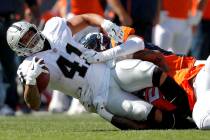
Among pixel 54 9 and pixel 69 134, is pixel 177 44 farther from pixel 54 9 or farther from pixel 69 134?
pixel 69 134

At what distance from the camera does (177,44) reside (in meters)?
13.3

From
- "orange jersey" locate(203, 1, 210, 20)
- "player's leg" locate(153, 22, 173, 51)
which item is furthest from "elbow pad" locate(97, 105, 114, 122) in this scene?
"orange jersey" locate(203, 1, 210, 20)

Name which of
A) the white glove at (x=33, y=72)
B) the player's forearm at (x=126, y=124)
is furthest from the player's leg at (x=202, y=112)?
the white glove at (x=33, y=72)

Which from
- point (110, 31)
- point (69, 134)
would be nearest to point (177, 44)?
point (110, 31)

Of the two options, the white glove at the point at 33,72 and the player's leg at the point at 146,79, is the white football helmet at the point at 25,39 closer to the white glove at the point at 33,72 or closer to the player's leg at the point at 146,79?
the white glove at the point at 33,72

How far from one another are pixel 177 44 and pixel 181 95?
16.1 ft

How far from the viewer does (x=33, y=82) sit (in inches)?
A: 311

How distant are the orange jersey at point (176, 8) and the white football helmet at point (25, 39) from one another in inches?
207

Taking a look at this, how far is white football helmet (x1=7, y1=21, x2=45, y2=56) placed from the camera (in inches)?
323

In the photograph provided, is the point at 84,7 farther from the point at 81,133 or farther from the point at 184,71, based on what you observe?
the point at 81,133

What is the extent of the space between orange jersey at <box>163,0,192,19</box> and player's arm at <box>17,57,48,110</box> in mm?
5570

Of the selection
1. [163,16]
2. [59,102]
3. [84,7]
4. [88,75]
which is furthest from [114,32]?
[163,16]

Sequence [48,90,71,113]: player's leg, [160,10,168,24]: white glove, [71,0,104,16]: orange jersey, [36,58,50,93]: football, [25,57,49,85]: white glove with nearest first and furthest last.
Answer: [25,57,49,85]: white glove < [36,58,50,93]: football < [71,0,104,16]: orange jersey < [48,90,71,113]: player's leg < [160,10,168,24]: white glove

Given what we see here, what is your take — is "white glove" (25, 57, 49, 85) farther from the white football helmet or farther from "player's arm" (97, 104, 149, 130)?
"player's arm" (97, 104, 149, 130)
